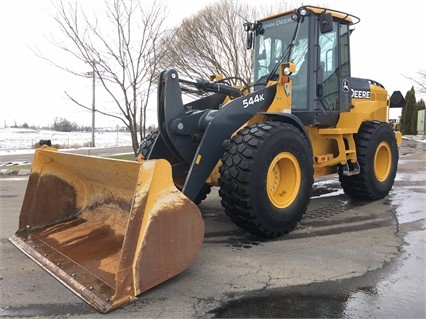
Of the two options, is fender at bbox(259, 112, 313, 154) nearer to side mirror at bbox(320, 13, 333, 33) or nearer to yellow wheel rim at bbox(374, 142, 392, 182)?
side mirror at bbox(320, 13, 333, 33)

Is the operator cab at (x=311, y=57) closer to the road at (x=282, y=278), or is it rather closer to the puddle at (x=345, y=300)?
the road at (x=282, y=278)

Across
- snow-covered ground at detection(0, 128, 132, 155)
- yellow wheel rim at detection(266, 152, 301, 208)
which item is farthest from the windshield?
snow-covered ground at detection(0, 128, 132, 155)

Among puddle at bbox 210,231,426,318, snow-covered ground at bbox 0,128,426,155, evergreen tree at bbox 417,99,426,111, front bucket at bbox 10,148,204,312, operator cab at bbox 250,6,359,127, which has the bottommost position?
puddle at bbox 210,231,426,318

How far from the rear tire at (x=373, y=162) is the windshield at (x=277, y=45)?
1843 mm

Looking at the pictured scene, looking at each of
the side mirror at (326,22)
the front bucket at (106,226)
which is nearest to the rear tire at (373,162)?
the side mirror at (326,22)

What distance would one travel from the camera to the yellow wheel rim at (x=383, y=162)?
290 inches

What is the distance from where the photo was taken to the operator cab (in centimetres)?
589

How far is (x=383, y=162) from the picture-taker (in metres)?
7.51

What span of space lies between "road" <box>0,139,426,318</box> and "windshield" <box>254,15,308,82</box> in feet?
7.73

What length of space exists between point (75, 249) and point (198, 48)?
14.9m

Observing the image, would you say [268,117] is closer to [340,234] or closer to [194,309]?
[340,234]

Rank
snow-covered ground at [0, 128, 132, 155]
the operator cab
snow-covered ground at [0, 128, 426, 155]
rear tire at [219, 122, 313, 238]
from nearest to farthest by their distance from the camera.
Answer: rear tire at [219, 122, 313, 238], the operator cab, snow-covered ground at [0, 128, 426, 155], snow-covered ground at [0, 128, 132, 155]

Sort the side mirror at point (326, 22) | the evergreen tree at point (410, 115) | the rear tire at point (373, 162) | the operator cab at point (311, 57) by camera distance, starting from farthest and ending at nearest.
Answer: the evergreen tree at point (410, 115) → the rear tire at point (373, 162) → the operator cab at point (311, 57) → the side mirror at point (326, 22)

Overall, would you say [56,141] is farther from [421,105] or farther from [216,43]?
[421,105]
